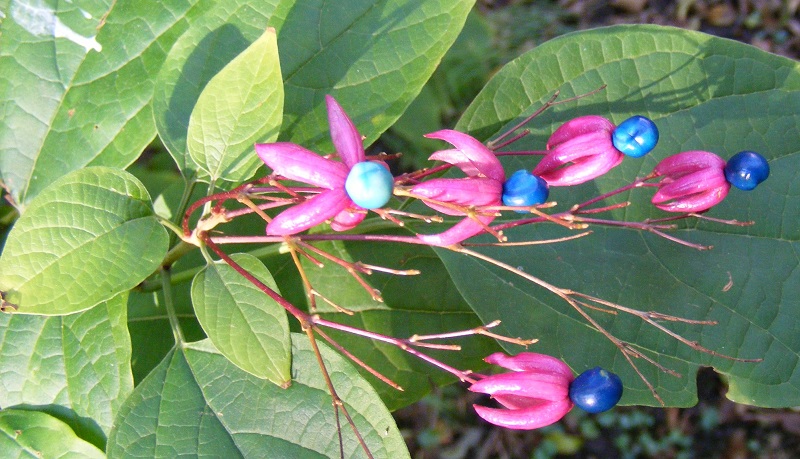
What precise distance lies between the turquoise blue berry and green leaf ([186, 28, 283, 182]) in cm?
34

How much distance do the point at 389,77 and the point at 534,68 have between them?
37 centimetres

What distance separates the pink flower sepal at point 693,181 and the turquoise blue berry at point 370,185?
62 centimetres

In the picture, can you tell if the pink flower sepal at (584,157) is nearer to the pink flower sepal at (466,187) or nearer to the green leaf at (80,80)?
the pink flower sepal at (466,187)

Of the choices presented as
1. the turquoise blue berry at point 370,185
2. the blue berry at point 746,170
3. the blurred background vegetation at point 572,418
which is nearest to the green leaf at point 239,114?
the turquoise blue berry at point 370,185

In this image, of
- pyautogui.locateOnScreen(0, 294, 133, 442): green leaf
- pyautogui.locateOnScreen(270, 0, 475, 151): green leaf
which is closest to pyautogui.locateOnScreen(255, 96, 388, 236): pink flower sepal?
pyautogui.locateOnScreen(270, 0, 475, 151): green leaf

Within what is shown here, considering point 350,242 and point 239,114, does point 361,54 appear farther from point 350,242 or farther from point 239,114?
point 350,242

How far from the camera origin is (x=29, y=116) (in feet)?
5.35

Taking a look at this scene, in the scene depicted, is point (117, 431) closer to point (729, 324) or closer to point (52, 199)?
point (52, 199)

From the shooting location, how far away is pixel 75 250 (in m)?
1.27

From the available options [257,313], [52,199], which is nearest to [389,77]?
[257,313]

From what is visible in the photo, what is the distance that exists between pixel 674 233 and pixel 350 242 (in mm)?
776

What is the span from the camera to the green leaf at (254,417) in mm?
1371

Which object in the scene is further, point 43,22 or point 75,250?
point 43,22

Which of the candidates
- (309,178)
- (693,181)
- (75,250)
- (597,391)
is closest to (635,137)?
(693,181)
